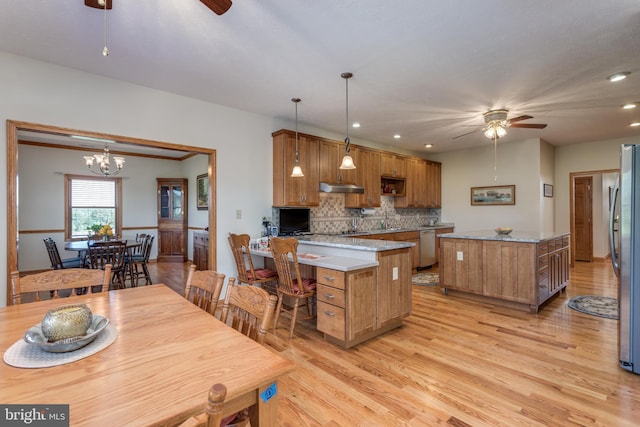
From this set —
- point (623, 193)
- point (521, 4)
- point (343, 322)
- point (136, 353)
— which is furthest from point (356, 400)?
point (521, 4)

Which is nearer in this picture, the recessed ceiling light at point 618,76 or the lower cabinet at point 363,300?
the lower cabinet at point 363,300

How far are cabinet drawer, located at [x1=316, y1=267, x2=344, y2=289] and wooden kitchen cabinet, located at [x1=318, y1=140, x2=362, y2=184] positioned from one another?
88.4 inches

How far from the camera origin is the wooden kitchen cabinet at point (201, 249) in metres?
6.19

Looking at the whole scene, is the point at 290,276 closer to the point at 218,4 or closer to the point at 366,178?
the point at 218,4

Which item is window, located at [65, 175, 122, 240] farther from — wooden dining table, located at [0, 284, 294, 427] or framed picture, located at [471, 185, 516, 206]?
framed picture, located at [471, 185, 516, 206]

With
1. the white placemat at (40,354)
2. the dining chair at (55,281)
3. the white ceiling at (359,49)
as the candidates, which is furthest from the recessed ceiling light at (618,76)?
the dining chair at (55,281)

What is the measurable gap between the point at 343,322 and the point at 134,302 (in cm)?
174

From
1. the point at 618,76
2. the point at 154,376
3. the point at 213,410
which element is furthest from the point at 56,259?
the point at 618,76

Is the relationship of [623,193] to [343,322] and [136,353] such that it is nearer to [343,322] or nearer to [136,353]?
[343,322]

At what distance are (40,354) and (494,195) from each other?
733 centimetres

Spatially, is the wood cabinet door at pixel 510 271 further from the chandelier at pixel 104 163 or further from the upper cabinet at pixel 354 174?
the chandelier at pixel 104 163

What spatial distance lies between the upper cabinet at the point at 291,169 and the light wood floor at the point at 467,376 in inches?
79.2

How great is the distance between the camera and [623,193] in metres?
2.39

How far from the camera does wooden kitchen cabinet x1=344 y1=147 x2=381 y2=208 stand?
5551mm
